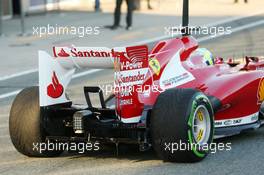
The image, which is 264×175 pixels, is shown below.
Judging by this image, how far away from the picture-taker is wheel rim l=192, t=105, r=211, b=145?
766cm

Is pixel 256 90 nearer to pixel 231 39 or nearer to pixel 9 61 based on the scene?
pixel 9 61

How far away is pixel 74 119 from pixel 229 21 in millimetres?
14536

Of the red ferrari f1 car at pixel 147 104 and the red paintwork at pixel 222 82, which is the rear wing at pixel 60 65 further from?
the red paintwork at pixel 222 82

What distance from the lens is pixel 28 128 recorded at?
7941 millimetres

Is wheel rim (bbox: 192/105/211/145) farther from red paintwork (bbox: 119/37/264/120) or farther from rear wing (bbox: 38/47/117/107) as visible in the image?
rear wing (bbox: 38/47/117/107)

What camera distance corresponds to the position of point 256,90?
8516 mm

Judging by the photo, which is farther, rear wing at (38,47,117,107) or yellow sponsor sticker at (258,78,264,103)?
yellow sponsor sticker at (258,78,264,103)

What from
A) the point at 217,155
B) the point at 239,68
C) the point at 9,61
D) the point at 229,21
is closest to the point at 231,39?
the point at 229,21

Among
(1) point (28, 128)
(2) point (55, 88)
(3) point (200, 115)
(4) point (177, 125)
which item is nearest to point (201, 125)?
(3) point (200, 115)

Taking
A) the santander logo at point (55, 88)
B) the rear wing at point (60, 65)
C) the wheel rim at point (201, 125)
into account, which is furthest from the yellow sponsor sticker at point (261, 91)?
the santander logo at point (55, 88)

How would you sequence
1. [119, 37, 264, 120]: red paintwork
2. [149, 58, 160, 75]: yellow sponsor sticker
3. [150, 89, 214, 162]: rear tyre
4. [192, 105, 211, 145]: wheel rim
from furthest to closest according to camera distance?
[119, 37, 264, 120]: red paintwork, [149, 58, 160, 75]: yellow sponsor sticker, [192, 105, 211, 145]: wheel rim, [150, 89, 214, 162]: rear tyre

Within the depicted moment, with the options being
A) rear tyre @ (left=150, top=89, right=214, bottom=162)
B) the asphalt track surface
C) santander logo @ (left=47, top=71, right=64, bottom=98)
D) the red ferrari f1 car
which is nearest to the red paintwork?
the red ferrari f1 car

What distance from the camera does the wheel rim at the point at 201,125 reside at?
25.1ft

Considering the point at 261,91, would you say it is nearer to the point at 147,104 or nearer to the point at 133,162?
the point at 147,104
